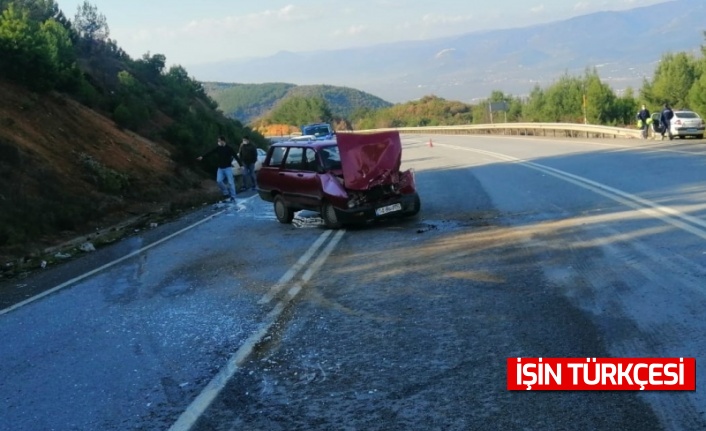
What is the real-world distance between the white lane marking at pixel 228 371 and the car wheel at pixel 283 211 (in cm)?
595

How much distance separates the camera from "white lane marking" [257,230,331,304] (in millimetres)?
8258

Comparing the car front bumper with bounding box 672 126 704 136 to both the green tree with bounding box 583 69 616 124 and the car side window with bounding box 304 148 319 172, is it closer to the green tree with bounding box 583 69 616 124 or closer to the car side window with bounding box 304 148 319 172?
the car side window with bounding box 304 148 319 172

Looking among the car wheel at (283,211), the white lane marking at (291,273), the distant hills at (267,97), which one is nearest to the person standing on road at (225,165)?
the car wheel at (283,211)

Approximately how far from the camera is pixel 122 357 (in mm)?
6395

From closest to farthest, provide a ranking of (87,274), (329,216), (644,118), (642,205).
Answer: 1. (87,274)
2. (642,205)
3. (329,216)
4. (644,118)

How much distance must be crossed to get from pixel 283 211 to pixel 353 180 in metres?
2.32

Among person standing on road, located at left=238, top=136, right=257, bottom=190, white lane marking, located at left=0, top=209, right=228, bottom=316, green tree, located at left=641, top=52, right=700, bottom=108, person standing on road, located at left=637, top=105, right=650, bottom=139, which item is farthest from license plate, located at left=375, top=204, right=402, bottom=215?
green tree, located at left=641, top=52, right=700, bottom=108

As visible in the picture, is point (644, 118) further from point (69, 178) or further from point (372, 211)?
point (69, 178)

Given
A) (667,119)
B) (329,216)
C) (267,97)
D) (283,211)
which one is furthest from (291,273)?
(267,97)

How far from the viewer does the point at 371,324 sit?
6.75 m

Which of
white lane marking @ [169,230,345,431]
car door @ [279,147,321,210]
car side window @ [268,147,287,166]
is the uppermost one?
car side window @ [268,147,287,166]

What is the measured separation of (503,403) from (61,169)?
18496 mm

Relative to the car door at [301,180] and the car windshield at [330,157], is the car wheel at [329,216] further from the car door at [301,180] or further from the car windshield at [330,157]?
the car windshield at [330,157]

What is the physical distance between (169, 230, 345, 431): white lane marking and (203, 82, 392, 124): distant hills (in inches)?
6216
